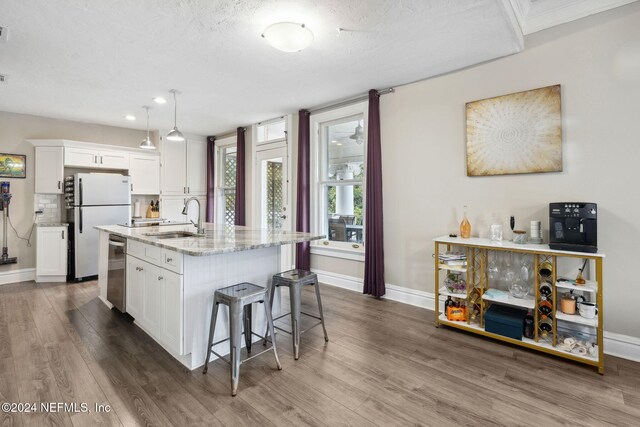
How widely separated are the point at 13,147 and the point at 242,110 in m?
3.48

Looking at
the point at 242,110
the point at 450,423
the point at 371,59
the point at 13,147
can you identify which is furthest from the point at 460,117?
the point at 13,147

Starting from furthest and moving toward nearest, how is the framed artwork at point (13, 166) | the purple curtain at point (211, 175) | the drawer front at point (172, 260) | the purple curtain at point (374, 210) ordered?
the purple curtain at point (211, 175) → the framed artwork at point (13, 166) → the purple curtain at point (374, 210) → the drawer front at point (172, 260)

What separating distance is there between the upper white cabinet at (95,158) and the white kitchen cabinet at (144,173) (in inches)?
5.2

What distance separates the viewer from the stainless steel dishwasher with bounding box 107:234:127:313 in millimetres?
2984

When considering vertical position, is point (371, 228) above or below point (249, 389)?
above

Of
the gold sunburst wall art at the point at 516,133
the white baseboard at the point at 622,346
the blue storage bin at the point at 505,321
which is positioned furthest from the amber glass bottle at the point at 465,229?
the white baseboard at the point at 622,346

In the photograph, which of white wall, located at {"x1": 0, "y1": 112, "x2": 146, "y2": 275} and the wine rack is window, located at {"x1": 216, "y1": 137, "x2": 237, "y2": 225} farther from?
the wine rack

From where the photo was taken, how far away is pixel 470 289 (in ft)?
9.51

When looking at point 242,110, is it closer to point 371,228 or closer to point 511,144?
point 371,228

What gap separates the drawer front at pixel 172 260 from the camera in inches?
82.5

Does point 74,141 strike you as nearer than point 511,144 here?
No

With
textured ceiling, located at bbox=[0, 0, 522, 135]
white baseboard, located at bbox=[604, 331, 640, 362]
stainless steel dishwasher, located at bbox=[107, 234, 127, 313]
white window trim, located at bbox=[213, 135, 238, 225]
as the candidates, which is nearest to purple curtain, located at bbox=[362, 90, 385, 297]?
textured ceiling, located at bbox=[0, 0, 522, 135]

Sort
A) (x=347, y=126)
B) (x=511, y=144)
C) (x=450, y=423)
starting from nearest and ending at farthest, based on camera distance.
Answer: (x=450, y=423) → (x=511, y=144) → (x=347, y=126)

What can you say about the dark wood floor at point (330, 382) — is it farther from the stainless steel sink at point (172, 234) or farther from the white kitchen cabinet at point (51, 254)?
the white kitchen cabinet at point (51, 254)
